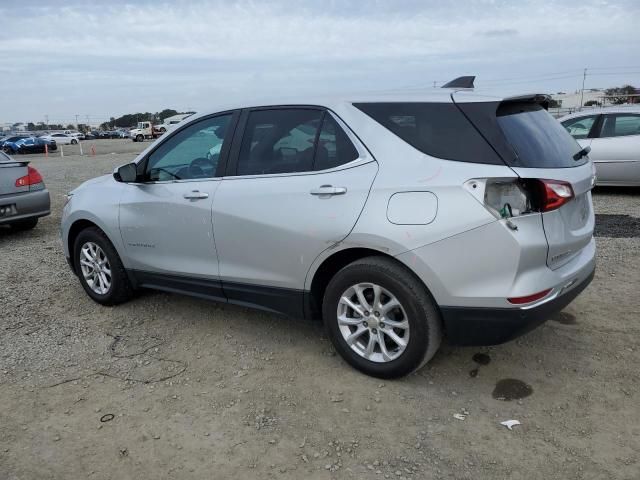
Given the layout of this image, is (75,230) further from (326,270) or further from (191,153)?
(326,270)

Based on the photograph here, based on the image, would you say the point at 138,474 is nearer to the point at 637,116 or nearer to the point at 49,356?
the point at 49,356

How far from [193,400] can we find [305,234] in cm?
123

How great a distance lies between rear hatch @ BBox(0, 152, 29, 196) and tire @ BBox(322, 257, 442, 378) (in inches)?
236

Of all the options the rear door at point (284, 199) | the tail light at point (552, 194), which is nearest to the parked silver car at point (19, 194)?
the rear door at point (284, 199)

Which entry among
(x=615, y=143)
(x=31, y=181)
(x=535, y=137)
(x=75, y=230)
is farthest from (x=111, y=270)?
(x=615, y=143)

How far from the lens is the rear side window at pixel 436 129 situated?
3.05 metres

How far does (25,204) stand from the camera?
25.4ft

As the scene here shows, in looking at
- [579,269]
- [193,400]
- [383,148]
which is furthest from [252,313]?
[579,269]

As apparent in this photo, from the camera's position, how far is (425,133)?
322 centimetres

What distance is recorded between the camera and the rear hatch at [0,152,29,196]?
7.51 metres

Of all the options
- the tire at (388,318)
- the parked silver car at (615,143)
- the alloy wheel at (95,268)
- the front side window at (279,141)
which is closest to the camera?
the tire at (388,318)

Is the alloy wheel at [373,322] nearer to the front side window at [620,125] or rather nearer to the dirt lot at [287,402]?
the dirt lot at [287,402]

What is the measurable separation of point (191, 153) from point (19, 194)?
15.5 ft

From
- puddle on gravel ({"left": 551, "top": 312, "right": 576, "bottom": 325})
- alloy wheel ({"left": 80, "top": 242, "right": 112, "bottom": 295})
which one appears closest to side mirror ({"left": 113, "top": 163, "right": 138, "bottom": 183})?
alloy wheel ({"left": 80, "top": 242, "right": 112, "bottom": 295})
